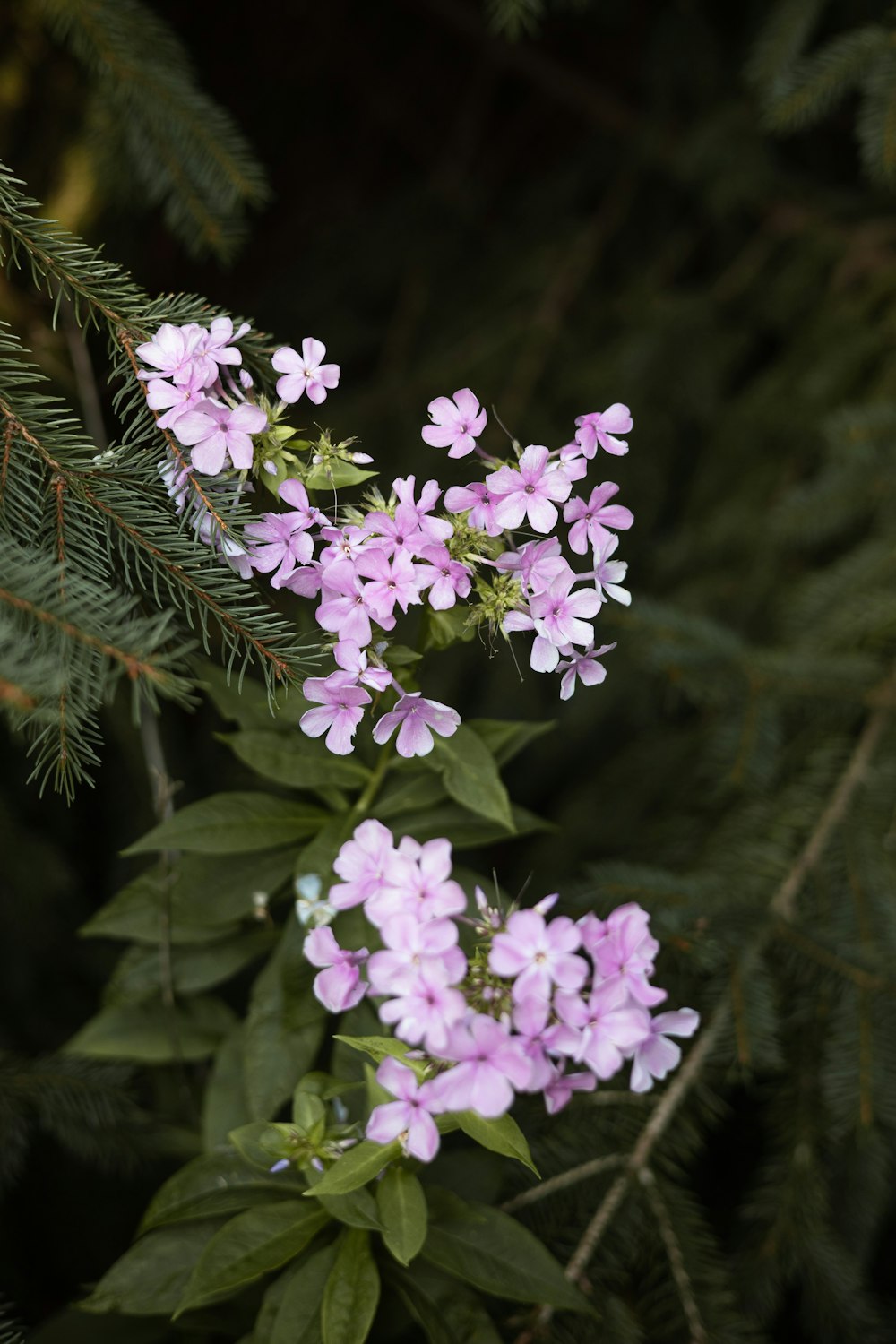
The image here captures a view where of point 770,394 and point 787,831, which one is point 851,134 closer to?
point 770,394

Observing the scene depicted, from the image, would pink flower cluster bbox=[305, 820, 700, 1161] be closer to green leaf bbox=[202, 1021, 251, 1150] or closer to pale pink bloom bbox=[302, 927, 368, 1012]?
pale pink bloom bbox=[302, 927, 368, 1012]

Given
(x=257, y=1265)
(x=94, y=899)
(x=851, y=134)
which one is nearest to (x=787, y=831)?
(x=257, y=1265)

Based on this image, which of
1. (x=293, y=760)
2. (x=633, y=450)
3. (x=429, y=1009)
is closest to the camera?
(x=429, y=1009)

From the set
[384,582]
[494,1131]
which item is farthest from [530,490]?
[494,1131]

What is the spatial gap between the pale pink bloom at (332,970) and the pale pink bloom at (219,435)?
351mm

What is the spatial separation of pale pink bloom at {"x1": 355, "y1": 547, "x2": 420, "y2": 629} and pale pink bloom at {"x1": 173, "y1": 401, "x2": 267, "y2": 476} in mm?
111

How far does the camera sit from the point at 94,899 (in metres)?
1.88

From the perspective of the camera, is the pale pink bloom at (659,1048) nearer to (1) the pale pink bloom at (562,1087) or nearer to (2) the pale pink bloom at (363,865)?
(1) the pale pink bloom at (562,1087)

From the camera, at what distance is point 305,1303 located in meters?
0.80

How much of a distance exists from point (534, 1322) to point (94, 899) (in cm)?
127

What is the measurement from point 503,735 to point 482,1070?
0.38 m

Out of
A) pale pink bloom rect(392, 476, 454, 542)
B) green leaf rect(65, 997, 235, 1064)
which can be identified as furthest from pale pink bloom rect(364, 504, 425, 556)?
green leaf rect(65, 997, 235, 1064)

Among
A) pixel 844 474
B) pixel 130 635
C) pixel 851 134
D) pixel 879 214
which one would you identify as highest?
pixel 851 134

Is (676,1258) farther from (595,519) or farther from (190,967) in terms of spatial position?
(595,519)
